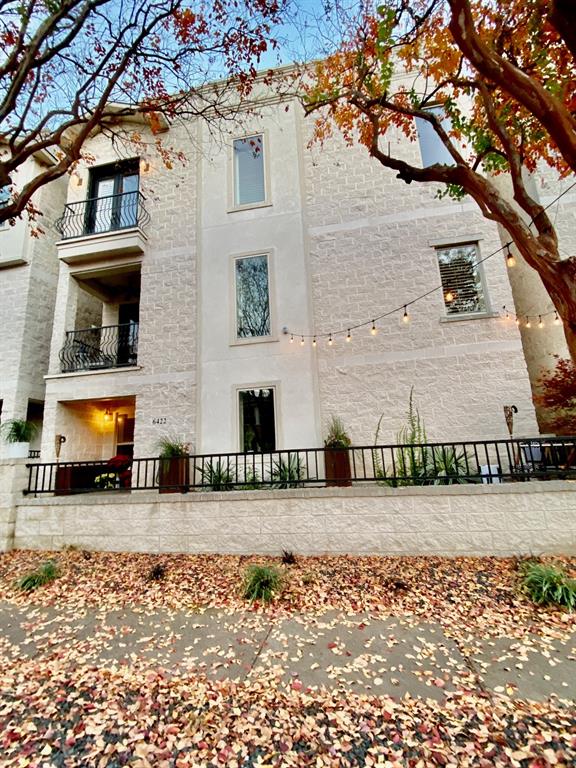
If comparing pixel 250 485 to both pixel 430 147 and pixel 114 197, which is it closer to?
pixel 430 147

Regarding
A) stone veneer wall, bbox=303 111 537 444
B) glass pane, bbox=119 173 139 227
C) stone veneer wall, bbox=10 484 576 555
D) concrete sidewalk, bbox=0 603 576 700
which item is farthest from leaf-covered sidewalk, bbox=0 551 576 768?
glass pane, bbox=119 173 139 227

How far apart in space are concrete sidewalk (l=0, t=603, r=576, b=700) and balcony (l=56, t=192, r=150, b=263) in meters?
8.22

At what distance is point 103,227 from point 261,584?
10185 millimetres

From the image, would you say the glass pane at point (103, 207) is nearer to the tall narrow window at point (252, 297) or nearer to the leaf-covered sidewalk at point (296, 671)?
the tall narrow window at point (252, 297)

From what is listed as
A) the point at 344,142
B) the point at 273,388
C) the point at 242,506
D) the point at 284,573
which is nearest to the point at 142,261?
the point at 273,388

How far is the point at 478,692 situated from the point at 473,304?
693 cm

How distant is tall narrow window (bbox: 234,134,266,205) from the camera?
9.23 meters

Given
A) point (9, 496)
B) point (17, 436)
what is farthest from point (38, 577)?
point (17, 436)

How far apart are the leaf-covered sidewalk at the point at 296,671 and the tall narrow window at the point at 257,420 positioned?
3.41 metres

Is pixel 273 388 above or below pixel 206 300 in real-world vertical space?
below

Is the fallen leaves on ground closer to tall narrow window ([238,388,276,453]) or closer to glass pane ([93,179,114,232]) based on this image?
tall narrow window ([238,388,276,453])

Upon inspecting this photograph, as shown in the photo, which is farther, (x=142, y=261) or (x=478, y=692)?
(x=142, y=261)

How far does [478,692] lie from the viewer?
99.6 inches

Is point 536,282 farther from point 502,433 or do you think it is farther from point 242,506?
point 242,506
